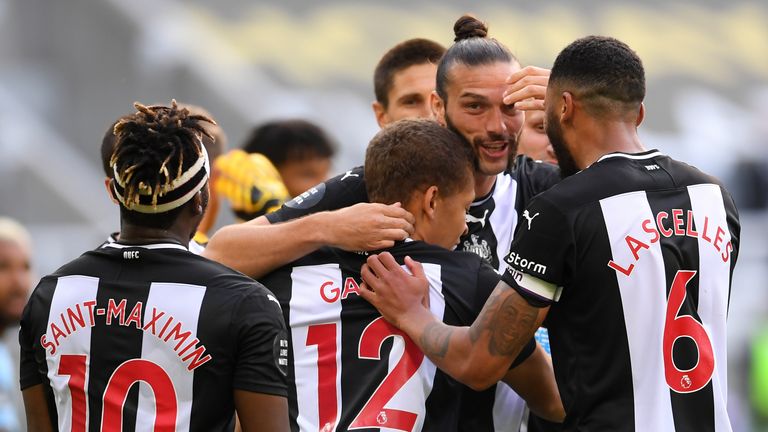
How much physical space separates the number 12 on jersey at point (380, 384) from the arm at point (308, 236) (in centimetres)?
29

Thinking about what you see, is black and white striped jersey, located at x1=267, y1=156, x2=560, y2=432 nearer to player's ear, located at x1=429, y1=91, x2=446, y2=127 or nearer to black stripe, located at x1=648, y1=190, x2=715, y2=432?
player's ear, located at x1=429, y1=91, x2=446, y2=127

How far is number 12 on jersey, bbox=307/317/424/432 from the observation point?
377 centimetres

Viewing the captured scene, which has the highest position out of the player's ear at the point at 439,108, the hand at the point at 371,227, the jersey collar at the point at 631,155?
the player's ear at the point at 439,108

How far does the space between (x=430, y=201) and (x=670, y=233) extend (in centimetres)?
81

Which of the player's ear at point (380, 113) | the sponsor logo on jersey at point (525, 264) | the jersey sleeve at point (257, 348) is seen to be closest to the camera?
the jersey sleeve at point (257, 348)

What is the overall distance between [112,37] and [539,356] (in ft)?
51.1

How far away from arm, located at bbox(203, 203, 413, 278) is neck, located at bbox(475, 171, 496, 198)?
810 mm

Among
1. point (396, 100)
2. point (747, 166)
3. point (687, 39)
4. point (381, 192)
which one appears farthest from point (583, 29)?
point (381, 192)

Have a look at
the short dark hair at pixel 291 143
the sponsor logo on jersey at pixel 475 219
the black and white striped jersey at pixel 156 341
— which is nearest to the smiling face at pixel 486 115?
the sponsor logo on jersey at pixel 475 219

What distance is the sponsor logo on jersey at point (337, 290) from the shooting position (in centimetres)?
396

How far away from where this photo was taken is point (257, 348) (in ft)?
11.3

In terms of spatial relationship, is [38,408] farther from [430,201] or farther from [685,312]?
[685,312]

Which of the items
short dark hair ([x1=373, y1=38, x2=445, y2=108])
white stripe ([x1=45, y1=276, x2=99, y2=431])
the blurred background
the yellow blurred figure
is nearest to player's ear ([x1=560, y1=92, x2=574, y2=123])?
white stripe ([x1=45, y1=276, x2=99, y2=431])

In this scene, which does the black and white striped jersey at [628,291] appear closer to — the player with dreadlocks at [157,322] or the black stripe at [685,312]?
the black stripe at [685,312]
